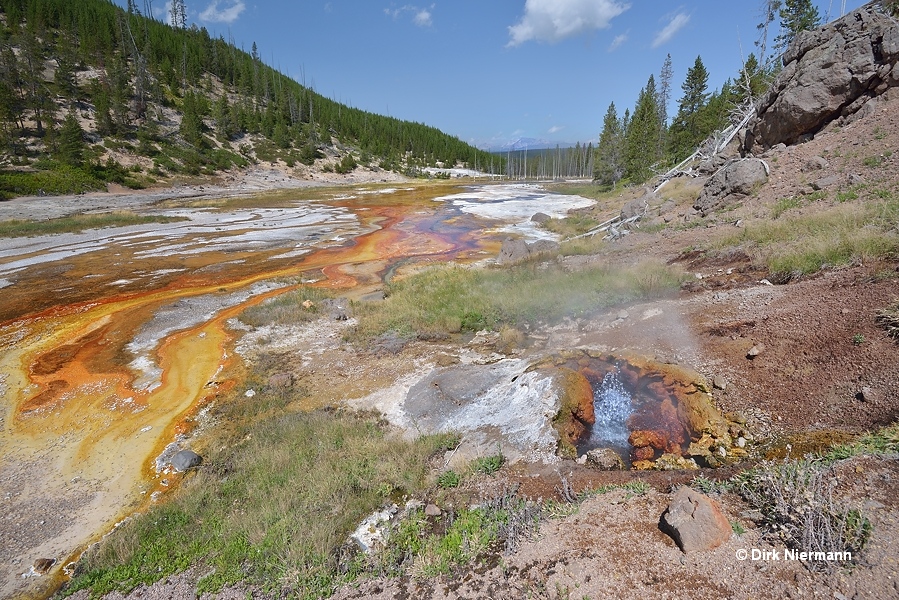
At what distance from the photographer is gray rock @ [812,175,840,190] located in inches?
582

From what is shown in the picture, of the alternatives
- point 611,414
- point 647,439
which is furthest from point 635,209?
point 647,439

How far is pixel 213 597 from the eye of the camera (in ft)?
16.3

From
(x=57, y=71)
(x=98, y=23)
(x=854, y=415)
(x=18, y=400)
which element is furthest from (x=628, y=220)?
(x=98, y=23)

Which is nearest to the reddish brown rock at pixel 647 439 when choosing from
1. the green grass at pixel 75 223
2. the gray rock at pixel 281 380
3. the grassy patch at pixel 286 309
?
the gray rock at pixel 281 380

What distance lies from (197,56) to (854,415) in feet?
426

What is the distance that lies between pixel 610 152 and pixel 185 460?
7239 centimetres

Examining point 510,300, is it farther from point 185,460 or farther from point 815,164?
point 815,164

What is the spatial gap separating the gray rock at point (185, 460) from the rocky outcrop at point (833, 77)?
26604 mm

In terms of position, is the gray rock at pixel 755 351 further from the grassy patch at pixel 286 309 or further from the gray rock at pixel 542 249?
the grassy patch at pixel 286 309

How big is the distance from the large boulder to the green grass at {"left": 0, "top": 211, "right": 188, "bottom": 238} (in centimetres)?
3808

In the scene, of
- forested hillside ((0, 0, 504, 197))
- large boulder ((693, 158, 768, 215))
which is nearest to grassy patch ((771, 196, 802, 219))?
large boulder ((693, 158, 768, 215))

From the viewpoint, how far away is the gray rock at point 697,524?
4.04 meters

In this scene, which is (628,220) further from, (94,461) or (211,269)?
(94,461)

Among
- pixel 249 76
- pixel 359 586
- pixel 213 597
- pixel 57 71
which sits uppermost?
pixel 249 76
